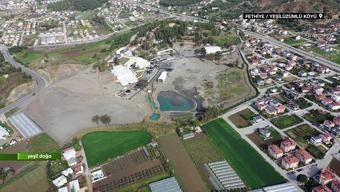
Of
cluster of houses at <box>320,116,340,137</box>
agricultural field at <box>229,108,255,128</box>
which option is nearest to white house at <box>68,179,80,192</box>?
agricultural field at <box>229,108,255,128</box>

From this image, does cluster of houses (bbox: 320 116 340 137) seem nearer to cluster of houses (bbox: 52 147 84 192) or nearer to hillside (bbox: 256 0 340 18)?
cluster of houses (bbox: 52 147 84 192)

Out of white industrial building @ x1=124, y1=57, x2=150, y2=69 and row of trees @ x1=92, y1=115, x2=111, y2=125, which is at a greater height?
white industrial building @ x1=124, y1=57, x2=150, y2=69

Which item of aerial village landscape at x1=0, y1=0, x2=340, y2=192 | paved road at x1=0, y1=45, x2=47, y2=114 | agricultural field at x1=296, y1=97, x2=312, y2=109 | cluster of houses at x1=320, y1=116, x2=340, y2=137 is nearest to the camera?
aerial village landscape at x1=0, y1=0, x2=340, y2=192

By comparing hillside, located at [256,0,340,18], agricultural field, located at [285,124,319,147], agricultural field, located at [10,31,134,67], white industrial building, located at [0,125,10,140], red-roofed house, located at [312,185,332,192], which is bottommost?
red-roofed house, located at [312,185,332,192]

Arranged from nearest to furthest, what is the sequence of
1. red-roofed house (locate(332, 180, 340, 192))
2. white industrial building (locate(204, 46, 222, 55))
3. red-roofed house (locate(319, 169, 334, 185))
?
red-roofed house (locate(332, 180, 340, 192))
red-roofed house (locate(319, 169, 334, 185))
white industrial building (locate(204, 46, 222, 55))

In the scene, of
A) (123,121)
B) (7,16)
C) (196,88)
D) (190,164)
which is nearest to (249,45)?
(196,88)

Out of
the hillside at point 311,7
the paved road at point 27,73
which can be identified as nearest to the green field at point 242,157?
the paved road at point 27,73
